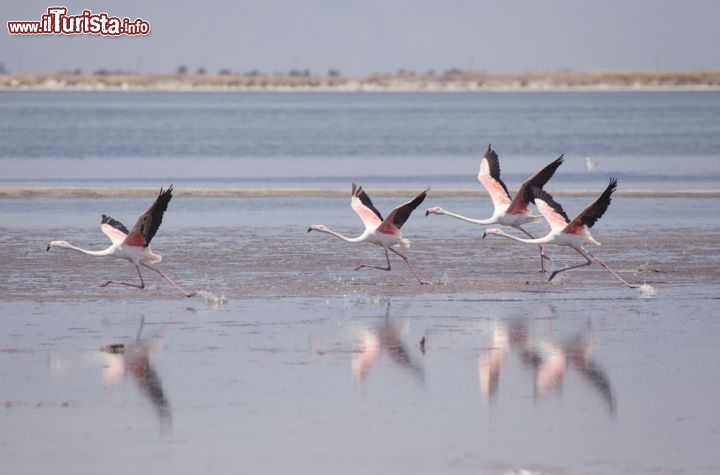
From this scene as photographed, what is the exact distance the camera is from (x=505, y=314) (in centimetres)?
1417

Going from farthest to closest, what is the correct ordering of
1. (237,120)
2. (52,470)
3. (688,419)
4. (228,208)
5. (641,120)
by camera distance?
1. (237,120)
2. (641,120)
3. (228,208)
4. (688,419)
5. (52,470)

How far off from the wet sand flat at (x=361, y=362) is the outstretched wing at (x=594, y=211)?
0.71m

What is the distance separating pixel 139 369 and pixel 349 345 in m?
1.96

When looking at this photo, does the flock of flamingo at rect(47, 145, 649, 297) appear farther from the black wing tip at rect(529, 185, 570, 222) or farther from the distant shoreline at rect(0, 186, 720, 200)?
the distant shoreline at rect(0, 186, 720, 200)

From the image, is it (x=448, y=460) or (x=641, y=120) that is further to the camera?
(x=641, y=120)

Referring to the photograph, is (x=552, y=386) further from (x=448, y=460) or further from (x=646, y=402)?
(x=448, y=460)

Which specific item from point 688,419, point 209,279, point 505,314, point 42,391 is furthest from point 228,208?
point 688,419

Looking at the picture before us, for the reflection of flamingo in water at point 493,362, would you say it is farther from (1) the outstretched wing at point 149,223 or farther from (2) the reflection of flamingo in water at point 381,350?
(1) the outstretched wing at point 149,223

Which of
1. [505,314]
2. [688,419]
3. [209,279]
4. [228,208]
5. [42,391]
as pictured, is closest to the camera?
[688,419]

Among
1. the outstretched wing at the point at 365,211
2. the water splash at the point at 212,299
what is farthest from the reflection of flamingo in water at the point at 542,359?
the outstretched wing at the point at 365,211

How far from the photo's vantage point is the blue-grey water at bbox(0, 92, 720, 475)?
9.28 m

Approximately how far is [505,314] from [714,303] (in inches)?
89.1

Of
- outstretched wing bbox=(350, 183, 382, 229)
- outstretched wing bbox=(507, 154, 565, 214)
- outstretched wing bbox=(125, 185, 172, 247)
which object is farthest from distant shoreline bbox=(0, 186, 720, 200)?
outstretched wing bbox=(125, 185, 172, 247)

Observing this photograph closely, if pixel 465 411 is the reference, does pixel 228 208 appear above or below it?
below
